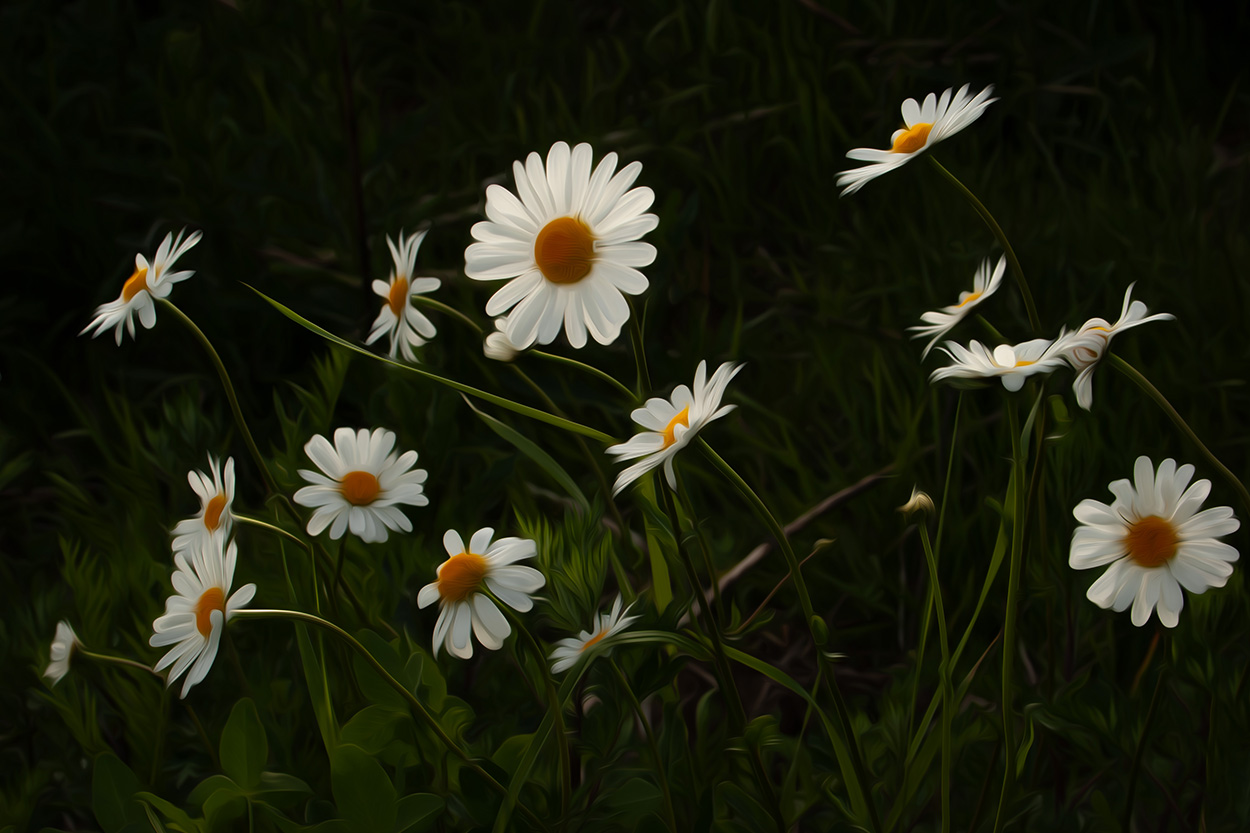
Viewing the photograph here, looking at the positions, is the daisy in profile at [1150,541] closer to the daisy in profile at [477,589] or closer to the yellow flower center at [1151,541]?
the yellow flower center at [1151,541]

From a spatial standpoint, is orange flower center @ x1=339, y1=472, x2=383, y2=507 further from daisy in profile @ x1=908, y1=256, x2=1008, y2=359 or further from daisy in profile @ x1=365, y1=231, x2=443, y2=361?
daisy in profile @ x1=908, y1=256, x2=1008, y2=359

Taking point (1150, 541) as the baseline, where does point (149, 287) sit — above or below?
above

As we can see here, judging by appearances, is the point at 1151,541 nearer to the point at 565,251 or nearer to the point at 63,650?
the point at 565,251

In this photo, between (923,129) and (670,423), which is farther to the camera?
(923,129)

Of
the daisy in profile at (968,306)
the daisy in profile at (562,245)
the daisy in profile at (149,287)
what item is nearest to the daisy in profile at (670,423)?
the daisy in profile at (562,245)


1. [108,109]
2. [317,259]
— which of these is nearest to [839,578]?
[317,259]

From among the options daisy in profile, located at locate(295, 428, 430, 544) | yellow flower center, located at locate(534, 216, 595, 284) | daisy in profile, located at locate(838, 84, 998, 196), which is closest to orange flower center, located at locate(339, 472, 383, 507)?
daisy in profile, located at locate(295, 428, 430, 544)

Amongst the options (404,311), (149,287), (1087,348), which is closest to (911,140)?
(1087,348)

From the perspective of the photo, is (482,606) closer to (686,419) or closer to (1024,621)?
(686,419)
